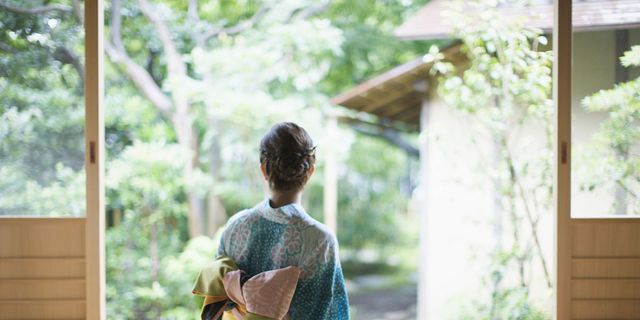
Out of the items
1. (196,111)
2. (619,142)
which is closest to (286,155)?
(619,142)

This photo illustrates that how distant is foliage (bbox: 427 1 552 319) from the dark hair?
2133 mm

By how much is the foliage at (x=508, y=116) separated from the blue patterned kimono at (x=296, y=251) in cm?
217

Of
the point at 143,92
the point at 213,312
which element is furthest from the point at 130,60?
the point at 213,312

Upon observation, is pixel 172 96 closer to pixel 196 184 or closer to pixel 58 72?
pixel 196 184

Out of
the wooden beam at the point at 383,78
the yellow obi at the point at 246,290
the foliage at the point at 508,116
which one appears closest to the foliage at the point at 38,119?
the yellow obi at the point at 246,290

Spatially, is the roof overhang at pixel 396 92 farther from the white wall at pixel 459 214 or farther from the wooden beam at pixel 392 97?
the white wall at pixel 459 214

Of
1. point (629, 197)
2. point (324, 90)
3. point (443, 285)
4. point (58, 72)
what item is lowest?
point (443, 285)

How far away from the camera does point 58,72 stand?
2.46 meters

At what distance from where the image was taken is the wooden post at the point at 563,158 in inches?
95.3

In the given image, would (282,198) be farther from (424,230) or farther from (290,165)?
(424,230)

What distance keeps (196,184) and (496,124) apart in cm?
353

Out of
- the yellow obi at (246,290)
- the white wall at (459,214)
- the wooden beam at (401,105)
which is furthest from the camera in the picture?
the wooden beam at (401,105)

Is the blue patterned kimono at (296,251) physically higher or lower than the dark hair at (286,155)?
lower

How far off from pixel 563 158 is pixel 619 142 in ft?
0.93
